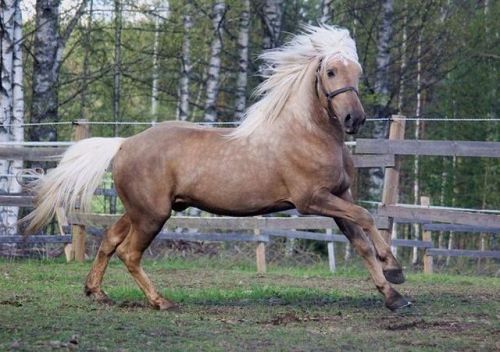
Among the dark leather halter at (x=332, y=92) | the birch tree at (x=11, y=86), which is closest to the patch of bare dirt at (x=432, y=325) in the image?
the dark leather halter at (x=332, y=92)

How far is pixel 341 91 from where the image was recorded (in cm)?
700

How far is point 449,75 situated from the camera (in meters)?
22.3

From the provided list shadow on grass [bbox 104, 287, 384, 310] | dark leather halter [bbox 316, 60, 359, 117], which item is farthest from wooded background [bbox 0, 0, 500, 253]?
dark leather halter [bbox 316, 60, 359, 117]

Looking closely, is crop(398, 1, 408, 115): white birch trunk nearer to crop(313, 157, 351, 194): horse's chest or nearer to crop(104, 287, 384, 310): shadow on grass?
crop(104, 287, 384, 310): shadow on grass

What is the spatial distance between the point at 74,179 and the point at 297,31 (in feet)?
42.8

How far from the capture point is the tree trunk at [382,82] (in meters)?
18.1

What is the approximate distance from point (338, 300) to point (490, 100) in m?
14.9

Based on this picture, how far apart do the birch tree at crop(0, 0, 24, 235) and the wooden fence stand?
1.35 metres

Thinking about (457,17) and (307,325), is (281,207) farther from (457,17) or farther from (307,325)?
(457,17)

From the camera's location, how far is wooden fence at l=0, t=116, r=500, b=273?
896 cm

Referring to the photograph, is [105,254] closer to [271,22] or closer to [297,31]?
[271,22]

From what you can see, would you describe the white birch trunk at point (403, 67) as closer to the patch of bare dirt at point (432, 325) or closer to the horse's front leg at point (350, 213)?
the horse's front leg at point (350, 213)

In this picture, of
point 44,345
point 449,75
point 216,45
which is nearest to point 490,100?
point 449,75

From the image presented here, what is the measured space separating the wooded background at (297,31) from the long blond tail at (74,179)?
9.32 metres
